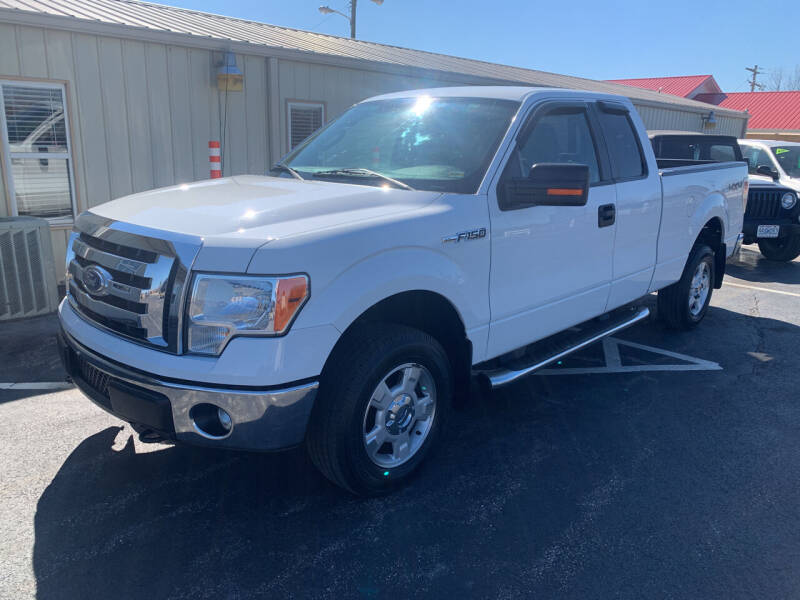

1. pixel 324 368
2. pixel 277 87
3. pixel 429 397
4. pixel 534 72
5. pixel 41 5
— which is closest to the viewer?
pixel 324 368

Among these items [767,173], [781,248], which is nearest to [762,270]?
[781,248]

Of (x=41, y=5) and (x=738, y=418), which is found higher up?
(x=41, y=5)

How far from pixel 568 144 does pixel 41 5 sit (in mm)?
6400

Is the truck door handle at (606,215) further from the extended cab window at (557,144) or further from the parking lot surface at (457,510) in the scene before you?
the parking lot surface at (457,510)

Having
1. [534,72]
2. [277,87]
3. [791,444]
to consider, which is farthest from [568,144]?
[534,72]

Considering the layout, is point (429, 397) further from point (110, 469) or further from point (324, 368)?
point (110, 469)

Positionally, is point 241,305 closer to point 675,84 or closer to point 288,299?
point 288,299

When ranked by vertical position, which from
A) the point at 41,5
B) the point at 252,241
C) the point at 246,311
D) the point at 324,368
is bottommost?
the point at 324,368

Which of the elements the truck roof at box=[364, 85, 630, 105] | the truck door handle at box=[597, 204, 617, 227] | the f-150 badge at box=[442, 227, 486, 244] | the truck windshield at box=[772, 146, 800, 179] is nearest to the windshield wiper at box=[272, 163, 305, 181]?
the truck roof at box=[364, 85, 630, 105]

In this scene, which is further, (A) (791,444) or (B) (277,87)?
(B) (277,87)

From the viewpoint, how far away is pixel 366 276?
9.39 feet

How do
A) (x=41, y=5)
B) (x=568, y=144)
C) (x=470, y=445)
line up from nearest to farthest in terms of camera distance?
(x=470, y=445)
(x=568, y=144)
(x=41, y=5)

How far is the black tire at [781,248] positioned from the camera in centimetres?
1030

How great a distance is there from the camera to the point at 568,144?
431 cm
